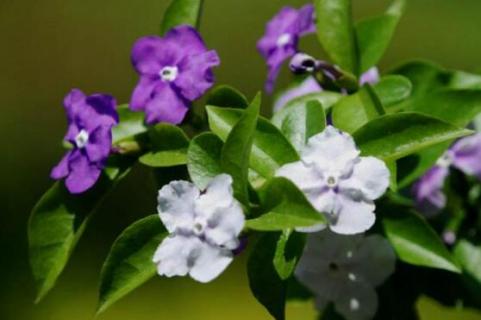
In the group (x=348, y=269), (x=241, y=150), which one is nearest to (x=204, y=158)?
(x=241, y=150)

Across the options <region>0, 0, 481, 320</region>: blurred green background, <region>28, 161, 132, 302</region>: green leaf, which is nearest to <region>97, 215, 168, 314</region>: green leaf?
<region>28, 161, 132, 302</region>: green leaf

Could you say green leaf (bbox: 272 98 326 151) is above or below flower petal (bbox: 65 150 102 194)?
above

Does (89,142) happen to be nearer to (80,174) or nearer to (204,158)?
(80,174)

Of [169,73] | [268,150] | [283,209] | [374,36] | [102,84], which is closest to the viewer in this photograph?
[283,209]

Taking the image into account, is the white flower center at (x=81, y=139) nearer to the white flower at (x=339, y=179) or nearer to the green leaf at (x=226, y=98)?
the green leaf at (x=226, y=98)

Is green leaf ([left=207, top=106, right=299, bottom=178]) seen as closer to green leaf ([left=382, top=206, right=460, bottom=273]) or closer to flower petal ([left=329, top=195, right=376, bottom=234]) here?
flower petal ([left=329, top=195, right=376, bottom=234])

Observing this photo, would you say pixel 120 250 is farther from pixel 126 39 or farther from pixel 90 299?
pixel 126 39
